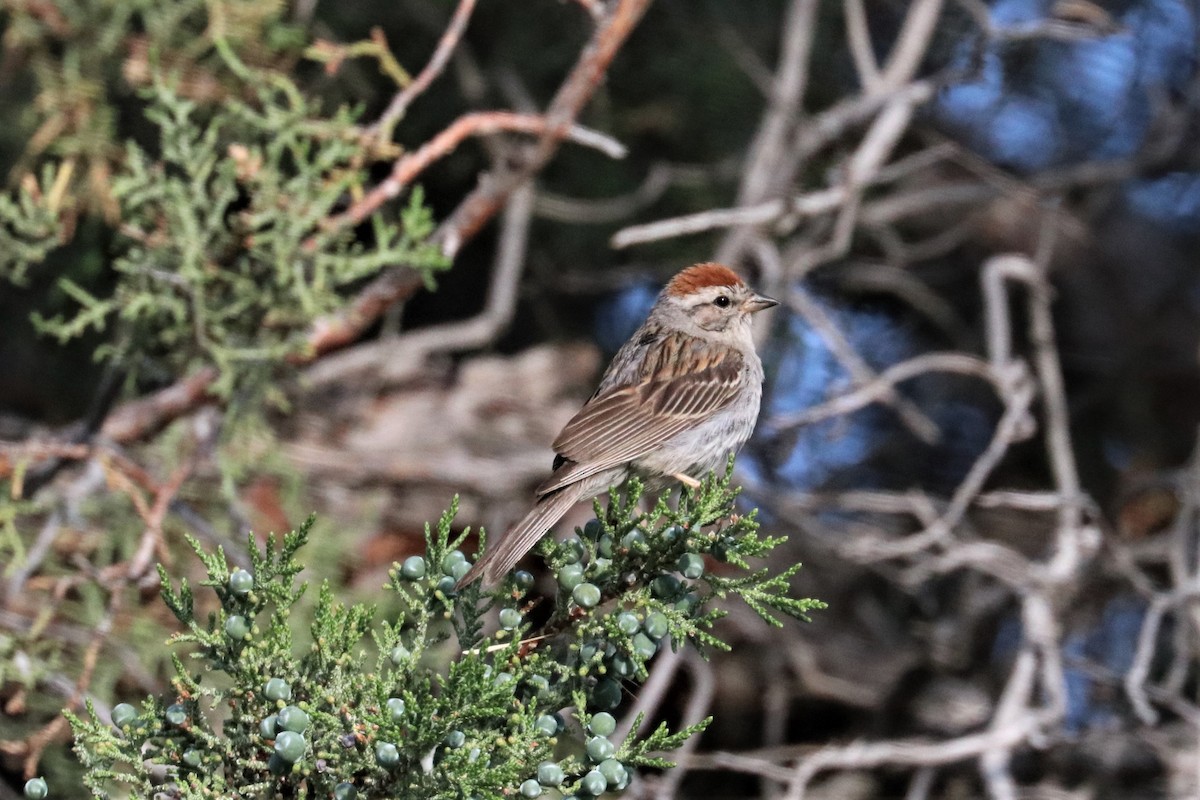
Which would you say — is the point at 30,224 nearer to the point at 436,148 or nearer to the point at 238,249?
the point at 238,249

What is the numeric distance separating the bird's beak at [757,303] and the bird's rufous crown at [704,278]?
8 cm

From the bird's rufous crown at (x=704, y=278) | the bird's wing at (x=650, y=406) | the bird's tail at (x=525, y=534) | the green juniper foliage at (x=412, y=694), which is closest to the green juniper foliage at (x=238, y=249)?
the bird's wing at (x=650, y=406)

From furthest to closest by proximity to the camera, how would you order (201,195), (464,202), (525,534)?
1. (464,202)
2. (201,195)
3. (525,534)

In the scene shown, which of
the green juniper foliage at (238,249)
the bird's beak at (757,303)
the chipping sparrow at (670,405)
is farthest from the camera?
the bird's beak at (757,303)

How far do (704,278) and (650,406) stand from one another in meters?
0.77

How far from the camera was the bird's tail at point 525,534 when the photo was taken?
3.07 metres

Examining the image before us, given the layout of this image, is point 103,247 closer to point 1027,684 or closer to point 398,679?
point 398,679

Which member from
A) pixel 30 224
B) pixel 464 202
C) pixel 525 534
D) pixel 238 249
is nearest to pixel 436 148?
pixel 464 202

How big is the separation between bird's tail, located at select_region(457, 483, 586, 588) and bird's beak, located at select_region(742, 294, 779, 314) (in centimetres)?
131

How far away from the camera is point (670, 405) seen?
171 inches

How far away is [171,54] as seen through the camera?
15.5ft

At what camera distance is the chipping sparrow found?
379cm

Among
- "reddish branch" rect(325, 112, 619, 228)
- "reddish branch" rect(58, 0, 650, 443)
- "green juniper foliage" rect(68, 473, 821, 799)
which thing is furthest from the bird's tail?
"reddish branch" rect(325, 112, 619, 228)

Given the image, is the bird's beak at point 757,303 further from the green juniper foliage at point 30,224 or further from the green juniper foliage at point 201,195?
the green juniper foliage at point 30,224
